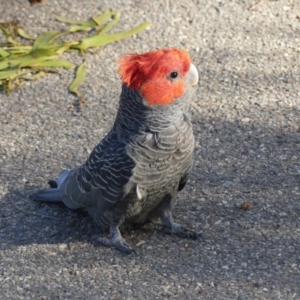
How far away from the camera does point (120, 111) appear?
450cm

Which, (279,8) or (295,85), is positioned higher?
(279,8)

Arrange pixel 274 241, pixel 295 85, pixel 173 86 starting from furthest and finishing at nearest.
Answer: pixel 295 85, pixel 274 241, pixel 173 86

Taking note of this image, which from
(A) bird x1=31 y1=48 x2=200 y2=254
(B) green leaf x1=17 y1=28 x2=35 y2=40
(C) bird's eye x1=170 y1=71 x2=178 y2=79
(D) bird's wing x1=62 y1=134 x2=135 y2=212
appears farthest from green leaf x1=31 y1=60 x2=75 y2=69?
(C) bird's eye x1=170 y1=71 x2=178 y2=79

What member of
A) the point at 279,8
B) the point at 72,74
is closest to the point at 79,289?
the point at 72,74

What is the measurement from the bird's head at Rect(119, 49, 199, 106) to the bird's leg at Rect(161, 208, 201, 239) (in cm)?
84

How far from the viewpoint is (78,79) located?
6516mm

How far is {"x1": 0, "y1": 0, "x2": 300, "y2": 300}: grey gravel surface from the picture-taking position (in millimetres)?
4422

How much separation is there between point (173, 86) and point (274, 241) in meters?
1.21

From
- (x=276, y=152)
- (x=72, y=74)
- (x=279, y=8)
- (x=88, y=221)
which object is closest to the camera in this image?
(x=88, y=221)

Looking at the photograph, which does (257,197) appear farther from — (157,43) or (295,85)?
(157,43)

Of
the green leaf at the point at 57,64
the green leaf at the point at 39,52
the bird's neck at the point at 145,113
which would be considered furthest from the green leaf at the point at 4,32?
the bird's neck at the point at 145,113

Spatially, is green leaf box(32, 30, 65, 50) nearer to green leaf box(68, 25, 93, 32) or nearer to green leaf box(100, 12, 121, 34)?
green leaf box(68, 25, 93, 32)

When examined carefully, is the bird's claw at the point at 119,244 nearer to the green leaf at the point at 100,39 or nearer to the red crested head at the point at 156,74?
the red crested head at the point at 156,74

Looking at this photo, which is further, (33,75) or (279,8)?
(279,8)
